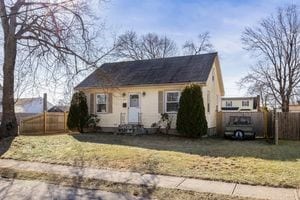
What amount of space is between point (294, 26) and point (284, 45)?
192cm

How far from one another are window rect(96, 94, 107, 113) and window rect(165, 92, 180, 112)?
425 centimetres

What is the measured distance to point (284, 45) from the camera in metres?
32.2

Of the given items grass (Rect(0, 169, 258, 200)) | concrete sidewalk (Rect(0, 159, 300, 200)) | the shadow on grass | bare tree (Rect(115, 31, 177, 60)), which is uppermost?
bare tree (Rect(115, 31, 177, 60))

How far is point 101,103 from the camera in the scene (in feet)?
70.6

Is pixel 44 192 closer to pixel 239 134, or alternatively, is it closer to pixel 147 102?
pixel 147 102

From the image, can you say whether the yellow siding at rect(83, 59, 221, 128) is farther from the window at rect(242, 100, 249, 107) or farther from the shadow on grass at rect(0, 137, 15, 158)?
the window at rect(242, 100, 249, 107)

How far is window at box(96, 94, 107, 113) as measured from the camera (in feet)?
70.0

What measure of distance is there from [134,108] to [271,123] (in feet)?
26.8

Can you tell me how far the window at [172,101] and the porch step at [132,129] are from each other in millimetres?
1905

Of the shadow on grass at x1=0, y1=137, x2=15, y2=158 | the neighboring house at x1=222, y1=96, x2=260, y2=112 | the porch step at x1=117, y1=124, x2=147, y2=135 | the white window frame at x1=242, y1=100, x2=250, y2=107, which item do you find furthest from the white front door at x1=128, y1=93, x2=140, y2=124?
the white window frame at x1=242, y1=100, x2=250, y2=107

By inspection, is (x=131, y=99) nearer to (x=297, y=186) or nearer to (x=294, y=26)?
(x=297, y=186)

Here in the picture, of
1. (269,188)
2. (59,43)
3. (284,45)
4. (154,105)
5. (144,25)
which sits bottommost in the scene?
(269,188)

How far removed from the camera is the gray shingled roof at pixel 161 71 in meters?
19.1

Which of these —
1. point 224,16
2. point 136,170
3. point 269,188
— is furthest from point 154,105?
point 269,188
